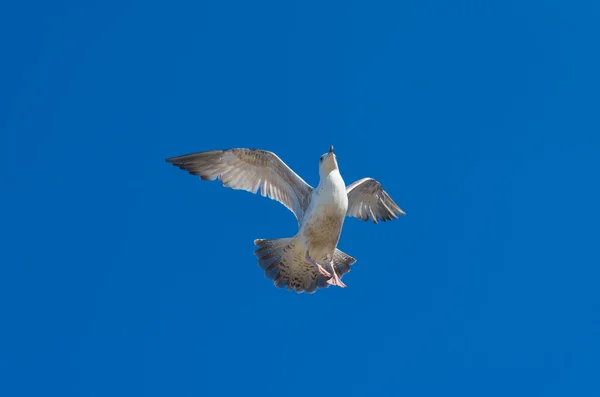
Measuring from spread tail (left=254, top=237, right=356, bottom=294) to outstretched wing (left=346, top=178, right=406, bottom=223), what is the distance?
1954 mm

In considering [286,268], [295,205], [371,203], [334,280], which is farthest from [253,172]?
[371,203]

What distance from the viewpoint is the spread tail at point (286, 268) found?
1652 cm

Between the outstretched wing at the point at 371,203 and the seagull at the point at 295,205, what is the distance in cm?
166

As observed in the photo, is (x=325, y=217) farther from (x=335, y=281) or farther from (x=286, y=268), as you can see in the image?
(x=286, y=268)

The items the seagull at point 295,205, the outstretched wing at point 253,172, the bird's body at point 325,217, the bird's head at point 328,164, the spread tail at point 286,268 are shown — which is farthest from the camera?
the spread tail at point 286,268

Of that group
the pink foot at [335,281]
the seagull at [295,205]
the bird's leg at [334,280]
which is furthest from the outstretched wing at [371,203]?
the pink foot at [335,281]

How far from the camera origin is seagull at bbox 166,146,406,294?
50.9ft

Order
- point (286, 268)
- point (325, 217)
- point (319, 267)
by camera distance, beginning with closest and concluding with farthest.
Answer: point (325, 217) < point (319, 267) < point (286, 268)

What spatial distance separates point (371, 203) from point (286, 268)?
2669mm

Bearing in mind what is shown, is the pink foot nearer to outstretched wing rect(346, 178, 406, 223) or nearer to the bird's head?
the bird's head

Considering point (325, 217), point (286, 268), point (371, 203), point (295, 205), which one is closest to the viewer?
point (325, 217)

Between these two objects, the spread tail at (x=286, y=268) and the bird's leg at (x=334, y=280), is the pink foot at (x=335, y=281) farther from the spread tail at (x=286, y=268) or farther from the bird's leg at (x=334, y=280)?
the spread tail at (x=286, y=268)

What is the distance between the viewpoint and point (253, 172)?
16484 millimetres

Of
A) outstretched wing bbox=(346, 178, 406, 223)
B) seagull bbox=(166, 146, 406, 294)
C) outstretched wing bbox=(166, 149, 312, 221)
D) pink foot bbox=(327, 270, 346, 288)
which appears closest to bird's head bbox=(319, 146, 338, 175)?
seagull bbox=(166, 146, 406, 294)
